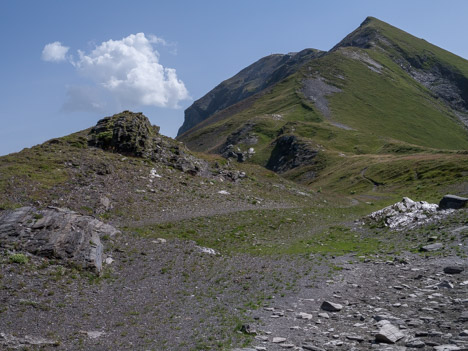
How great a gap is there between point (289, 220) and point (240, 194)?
1007 cm

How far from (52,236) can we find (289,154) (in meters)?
116

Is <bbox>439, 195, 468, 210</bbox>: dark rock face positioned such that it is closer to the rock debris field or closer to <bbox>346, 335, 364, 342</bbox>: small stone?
the rock debris field

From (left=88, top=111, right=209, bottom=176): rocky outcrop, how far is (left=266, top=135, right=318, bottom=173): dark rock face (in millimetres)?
72956

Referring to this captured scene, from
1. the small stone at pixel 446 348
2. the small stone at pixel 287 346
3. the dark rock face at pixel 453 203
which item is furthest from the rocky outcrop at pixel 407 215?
the small stone at pixel 287 346

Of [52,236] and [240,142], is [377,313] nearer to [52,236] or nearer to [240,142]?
[52,236]

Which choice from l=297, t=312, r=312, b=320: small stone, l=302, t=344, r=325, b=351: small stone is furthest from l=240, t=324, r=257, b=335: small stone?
l=297, t=312, r=312, b=320: small stone

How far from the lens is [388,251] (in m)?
24.2

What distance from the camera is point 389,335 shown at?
442 inches

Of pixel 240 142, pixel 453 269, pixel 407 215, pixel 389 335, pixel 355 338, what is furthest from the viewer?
pixel 240 142

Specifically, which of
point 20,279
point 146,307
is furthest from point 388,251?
point 20,279

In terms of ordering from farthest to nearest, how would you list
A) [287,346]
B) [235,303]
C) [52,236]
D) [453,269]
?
1. [52,236]
2. [453,269]
3. [235,303]
4. [287,346]

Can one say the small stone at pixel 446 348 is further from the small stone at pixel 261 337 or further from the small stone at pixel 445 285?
the small stone at pixel 445 285

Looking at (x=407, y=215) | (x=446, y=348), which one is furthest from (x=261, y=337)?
(x=407, y=215)

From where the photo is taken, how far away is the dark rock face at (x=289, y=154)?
12144 centimetres
